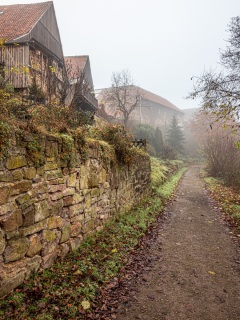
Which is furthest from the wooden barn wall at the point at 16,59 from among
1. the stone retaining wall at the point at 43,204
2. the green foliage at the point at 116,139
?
the stone retaining wall at the point at 43,204

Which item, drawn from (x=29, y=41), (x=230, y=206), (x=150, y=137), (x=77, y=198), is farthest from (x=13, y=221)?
(x=150, y=137)

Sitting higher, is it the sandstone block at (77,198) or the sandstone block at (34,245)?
the sandstone block at (77,198)

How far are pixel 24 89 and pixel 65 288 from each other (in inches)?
557

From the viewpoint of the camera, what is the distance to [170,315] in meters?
3.10

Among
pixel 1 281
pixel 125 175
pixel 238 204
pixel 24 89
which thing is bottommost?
pixel 238 204

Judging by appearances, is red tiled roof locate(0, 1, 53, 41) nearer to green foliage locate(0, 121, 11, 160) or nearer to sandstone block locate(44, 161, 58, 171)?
sandstone block locate(44, 161, 58, 171)

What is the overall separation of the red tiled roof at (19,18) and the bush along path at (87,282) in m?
15.0

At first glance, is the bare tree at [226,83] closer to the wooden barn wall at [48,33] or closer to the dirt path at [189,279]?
the dirt path at [189,279]

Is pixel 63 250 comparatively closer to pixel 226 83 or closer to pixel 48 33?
pixel 226 83

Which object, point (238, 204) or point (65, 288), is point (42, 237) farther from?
point (238, 204)

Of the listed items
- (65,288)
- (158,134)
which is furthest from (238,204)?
(158,134)

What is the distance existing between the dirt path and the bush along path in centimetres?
25

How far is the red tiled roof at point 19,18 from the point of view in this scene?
15.2 metres

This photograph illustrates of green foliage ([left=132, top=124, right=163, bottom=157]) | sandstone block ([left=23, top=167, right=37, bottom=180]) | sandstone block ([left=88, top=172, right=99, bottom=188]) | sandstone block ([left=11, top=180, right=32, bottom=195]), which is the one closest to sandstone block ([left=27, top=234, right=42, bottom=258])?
sandstone block ([left=11, top=180, right=32, bottom=195])
